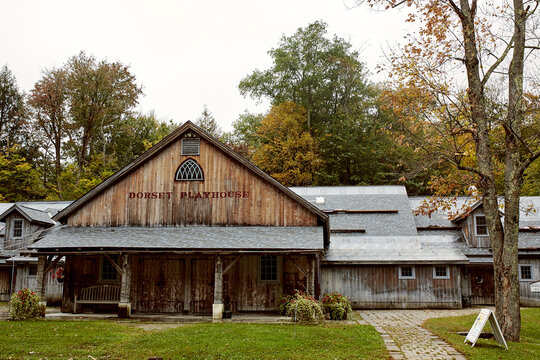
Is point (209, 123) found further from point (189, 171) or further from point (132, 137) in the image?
point (189, 171)

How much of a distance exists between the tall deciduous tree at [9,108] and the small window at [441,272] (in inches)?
1796

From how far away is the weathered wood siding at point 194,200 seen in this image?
2005 cm

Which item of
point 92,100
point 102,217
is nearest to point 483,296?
point 102,217

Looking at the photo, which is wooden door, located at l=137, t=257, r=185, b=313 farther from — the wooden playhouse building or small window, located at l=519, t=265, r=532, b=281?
small window, located at l=519, t=265, r=532, b=281

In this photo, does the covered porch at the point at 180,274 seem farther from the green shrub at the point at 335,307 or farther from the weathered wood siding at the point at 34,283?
the weathered wood siding at the point at 34,283

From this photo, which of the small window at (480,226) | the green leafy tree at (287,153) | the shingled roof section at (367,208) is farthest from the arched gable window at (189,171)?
the green leafy tree at (287,153)

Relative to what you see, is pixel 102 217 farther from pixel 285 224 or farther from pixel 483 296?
pixel 483 296

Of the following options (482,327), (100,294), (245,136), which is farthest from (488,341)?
(245,136)

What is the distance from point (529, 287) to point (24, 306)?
76.6ft

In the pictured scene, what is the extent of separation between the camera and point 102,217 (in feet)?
68.0

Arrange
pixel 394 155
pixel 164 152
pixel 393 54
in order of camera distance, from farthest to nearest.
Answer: pixel 394 155, pixel 164 152, pixel 393 54

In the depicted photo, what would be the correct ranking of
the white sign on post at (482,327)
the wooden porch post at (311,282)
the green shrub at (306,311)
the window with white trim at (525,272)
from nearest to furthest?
the white sign on post at (482,327) < the green shrub at (306,311) < the wooden porch post at (311,282) < the window with white trim at (525,272)

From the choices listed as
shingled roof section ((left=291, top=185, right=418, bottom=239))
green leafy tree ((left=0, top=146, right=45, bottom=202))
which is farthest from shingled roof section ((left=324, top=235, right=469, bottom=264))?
green leafy tree ((left=0, top=146, right=45, bottom=202))

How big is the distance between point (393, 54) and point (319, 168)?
26.9m
